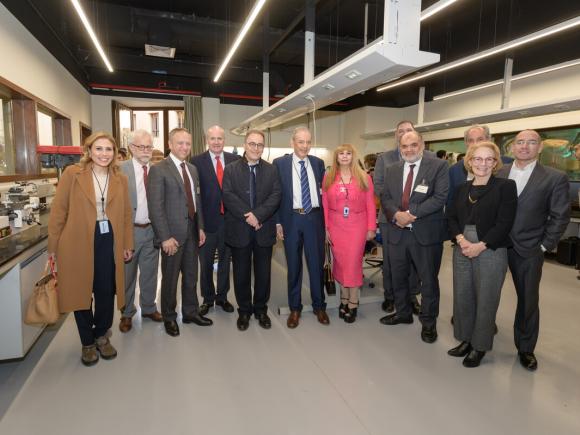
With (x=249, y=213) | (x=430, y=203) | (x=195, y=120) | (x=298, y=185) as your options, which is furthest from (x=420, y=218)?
(x=195, y=120)

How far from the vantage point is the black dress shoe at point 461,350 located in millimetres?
2664

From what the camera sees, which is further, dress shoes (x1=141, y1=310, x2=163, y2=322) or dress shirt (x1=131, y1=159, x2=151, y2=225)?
dress shoes (x1=141, y1=310, x2=163, y2=322)

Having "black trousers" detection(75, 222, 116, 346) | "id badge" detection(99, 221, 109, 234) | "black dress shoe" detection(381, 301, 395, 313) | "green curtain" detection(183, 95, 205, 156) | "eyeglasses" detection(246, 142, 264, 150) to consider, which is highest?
"green curtain" detection(183, 95, 205, 156)

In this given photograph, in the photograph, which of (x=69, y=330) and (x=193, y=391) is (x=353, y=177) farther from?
(x=69, y=330)

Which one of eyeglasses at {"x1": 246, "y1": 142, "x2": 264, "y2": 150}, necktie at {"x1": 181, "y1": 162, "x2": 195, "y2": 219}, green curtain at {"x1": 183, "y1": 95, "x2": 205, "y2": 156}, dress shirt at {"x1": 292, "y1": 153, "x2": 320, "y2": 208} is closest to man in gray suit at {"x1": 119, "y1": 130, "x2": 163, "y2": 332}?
necktie at {"x1": 181, "y1": 162, "x2": 195, "y2": 219}

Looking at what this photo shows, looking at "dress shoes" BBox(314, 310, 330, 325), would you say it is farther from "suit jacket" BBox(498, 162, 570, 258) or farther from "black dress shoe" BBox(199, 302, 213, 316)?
"suit jacket" BBox(498, 162, 570, 258)

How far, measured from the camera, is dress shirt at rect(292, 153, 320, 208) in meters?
3.12

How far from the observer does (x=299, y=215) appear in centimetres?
311

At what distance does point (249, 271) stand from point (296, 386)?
1114 millimetres

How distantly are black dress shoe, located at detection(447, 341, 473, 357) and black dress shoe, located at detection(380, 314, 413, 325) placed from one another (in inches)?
22.8

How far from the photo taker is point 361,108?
408 inches

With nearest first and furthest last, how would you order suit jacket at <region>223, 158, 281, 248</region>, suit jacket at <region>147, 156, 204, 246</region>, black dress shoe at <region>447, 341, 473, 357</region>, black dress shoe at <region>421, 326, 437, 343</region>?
1. black dress shoe at <region>447, 341, 473, 357</region>
2. suit jacket at <region>147, 156, 204, 246</region>
3. black dress shoe at <region>421, 326, 437, 343</region>
4. suit jacket at <region>223, 158, 281, 248</region>

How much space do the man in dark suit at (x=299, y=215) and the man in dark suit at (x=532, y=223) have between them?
1.46 meters

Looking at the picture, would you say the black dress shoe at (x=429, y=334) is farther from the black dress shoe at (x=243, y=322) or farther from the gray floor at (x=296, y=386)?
the black dress shoe at (x=243, y=322)
